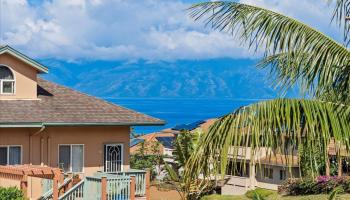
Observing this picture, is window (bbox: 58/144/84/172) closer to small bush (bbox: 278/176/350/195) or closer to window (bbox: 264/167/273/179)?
small bush (bbox: 278/176/350/195)

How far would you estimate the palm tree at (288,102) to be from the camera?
28.0 feet

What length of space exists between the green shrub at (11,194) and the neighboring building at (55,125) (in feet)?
8.98

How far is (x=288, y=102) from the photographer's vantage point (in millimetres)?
8750

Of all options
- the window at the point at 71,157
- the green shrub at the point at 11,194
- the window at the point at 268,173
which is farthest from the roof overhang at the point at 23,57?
the window at the point at 268,173

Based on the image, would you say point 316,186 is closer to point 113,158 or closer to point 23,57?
point 113,158

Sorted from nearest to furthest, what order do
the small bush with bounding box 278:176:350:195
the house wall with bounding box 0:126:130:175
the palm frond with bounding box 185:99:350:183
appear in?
the palm frond with bounding box 185:99:350:183
the house wall with bounding box 0:126:130:175
the small bush with bounding box 278:176:350:195

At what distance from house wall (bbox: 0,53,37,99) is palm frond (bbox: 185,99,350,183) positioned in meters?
20.2

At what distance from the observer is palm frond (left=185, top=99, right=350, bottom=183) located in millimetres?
8484

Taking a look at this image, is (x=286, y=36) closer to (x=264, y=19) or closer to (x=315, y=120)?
(x=264, y=19)

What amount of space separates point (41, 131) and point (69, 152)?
168 centimetres

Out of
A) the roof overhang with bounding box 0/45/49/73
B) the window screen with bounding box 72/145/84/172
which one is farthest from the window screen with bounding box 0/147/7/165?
the roof overhang with bounding box 0/45/49/73

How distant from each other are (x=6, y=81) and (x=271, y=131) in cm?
2098

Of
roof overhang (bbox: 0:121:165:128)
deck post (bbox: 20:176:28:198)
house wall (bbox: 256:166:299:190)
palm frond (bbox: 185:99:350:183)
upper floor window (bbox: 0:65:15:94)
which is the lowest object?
house wall (bbox: 256:166:299:190)

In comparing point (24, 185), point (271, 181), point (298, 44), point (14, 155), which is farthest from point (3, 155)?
point (271, 181)
